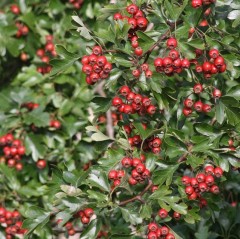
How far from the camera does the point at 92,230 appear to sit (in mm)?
2605

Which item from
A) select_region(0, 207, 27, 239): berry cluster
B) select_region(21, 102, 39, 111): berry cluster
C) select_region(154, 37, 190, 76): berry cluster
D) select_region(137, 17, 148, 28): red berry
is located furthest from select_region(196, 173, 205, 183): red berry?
select_region(21, 102, 39, 111): berry cluster

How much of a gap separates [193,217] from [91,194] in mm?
394

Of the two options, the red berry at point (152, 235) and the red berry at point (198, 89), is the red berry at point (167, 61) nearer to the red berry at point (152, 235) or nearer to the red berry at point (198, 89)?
the red berry at point (198, 89)

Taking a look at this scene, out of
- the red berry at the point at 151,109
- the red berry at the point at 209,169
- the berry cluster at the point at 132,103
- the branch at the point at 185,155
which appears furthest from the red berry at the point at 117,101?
the red berry at the point at 209,169

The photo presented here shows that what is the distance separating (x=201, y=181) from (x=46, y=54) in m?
1.71

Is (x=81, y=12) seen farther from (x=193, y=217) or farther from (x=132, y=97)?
(x=193, y=217)

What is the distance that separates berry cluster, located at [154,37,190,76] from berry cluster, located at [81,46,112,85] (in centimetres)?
18

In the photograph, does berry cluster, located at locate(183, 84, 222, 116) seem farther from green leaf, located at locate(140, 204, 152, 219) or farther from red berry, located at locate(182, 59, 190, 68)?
green leaf, located at locate(140, 204, 152, 219)

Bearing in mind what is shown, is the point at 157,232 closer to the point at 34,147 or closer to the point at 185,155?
the point at 185,155

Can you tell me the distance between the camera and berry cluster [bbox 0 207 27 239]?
3402 mm

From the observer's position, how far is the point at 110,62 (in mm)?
2467

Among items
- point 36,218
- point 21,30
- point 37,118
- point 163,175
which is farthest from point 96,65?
point 21,30

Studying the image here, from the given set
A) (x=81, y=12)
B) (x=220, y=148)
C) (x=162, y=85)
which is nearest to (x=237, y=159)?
(x=220, y=148)

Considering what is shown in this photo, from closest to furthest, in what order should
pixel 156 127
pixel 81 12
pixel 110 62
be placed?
1. pixel 110 62
2. pixel 156 127
3. pixel 81 12
